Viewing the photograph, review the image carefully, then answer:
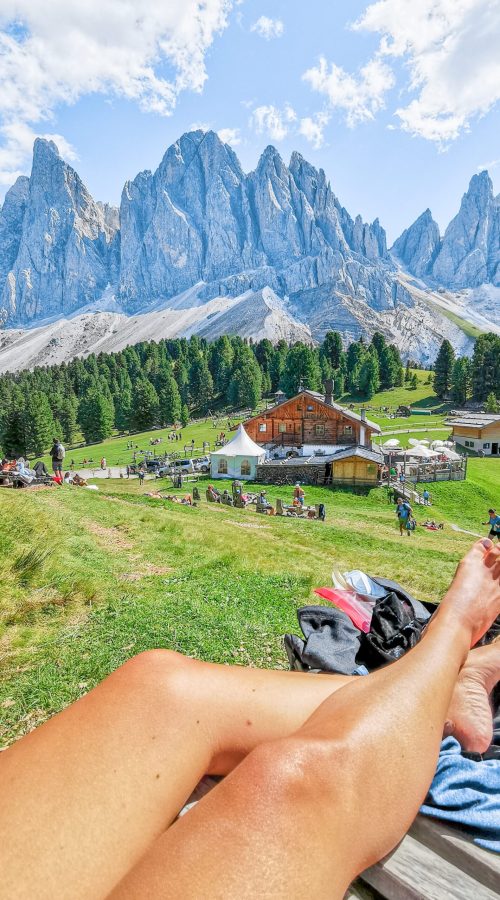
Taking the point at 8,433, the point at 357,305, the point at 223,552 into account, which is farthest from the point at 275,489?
the point at 357,305

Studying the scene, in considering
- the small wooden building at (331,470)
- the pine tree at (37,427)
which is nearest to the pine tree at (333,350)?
the pine tree at (37,427)

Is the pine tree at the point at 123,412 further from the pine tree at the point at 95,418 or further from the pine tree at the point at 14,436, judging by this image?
the pine tree at the point at 14,436

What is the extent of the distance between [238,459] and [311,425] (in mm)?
9838

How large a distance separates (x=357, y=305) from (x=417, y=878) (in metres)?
199

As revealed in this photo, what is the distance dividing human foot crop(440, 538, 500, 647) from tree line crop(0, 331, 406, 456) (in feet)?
230

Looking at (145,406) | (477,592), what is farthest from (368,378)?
(477,592)

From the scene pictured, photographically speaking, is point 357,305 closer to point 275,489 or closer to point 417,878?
point 275,489

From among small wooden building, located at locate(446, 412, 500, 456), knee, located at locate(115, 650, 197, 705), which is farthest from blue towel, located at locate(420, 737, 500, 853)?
small wooden building, located at locate(446, 412, 500, 456)

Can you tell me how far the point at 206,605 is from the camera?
5.74 metres

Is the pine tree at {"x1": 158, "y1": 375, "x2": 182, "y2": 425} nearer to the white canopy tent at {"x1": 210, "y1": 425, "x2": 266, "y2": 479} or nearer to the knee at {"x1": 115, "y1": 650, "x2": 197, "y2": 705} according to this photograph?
the white canopy tent at {"x1": 210, "y1": 425, "x2": 266, "y2": 479}

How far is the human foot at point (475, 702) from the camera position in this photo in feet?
6.48

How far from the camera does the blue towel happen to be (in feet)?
4.75

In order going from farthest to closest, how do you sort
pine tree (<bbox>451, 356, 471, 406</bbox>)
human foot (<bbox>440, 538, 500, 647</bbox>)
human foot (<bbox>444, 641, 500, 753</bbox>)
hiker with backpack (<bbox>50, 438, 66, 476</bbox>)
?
pine tree (<bbox>451, 356, 471, 406</bbox>), hiker with backpack (<bbox>50, 438, 66, 476</bbox>), human foot (<bbox>440, 538, 500, 647</bbox>), human foot (<bbox>444, 641, 500, 753</bbox>)

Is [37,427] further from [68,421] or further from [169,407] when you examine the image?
[169,407]
